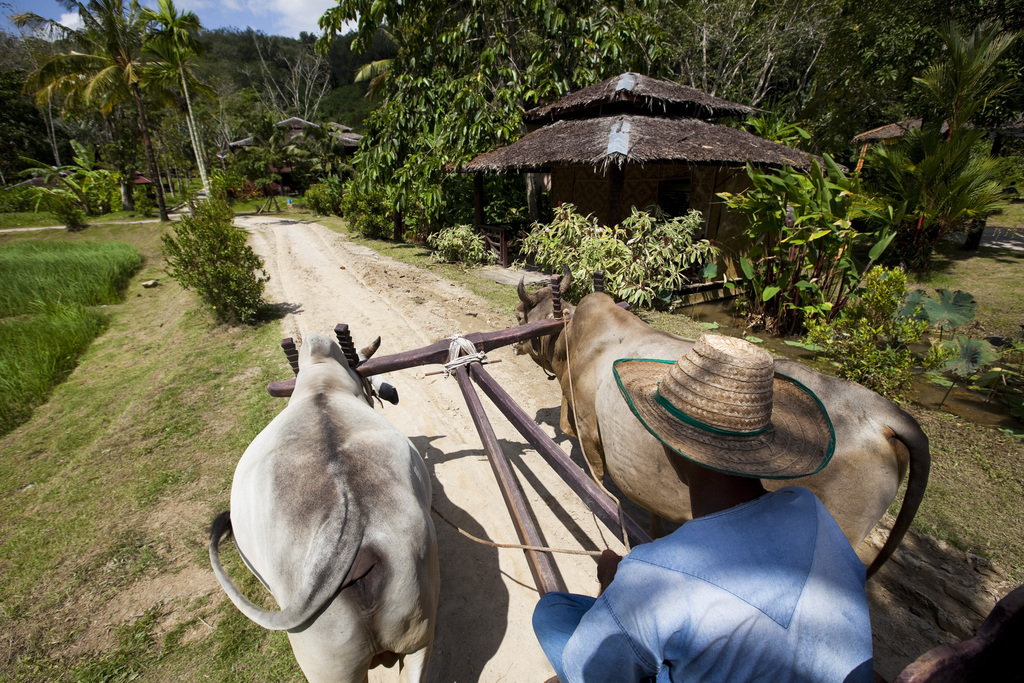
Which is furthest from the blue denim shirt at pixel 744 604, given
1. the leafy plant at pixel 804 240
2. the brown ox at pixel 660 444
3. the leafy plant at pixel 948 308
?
the leafy plant at pixel 804 240

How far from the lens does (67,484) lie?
13.2 ft

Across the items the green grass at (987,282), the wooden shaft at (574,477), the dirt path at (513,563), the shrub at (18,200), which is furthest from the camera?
the shrub at (18,200)

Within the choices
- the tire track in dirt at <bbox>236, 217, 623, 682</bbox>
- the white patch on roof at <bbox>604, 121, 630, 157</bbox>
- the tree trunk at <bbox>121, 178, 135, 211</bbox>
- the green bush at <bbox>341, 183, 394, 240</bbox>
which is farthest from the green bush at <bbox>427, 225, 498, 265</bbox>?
the tree trunk at <bbox>121, 178, 135, 211</bbox>

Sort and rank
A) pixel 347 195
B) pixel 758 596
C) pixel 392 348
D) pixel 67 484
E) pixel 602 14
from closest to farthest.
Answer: pixel 758 596
pixel 67 484
pixel 392 348
pixel 602 14
pixel 347 195

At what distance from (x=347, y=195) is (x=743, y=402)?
68.8ft

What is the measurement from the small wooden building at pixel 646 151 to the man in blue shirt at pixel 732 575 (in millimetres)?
7518

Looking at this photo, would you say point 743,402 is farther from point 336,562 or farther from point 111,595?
point 111,595

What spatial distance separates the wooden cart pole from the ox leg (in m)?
0.58

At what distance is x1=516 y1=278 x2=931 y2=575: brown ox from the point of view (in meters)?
2.15

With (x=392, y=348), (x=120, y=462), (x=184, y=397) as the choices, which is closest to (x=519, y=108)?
(x=392, y=348)

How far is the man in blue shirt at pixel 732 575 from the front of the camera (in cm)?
99

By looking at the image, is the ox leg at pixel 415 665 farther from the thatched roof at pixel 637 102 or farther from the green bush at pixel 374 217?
the green bush at pixel 374 217

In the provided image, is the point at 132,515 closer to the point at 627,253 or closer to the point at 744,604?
the point at 744,604

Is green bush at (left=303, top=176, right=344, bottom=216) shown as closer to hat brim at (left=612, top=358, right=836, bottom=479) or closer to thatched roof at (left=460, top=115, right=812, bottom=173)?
thatched roof at (left=460, top=115, right=812, bottom=173)
